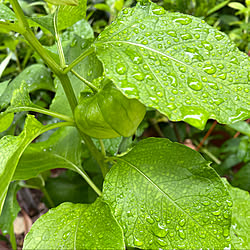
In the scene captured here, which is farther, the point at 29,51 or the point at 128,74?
the point at 29,51

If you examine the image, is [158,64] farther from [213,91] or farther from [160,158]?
[160,158]

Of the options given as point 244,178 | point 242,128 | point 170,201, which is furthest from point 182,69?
point 244,178

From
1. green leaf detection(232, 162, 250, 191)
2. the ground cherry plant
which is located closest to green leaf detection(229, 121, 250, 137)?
green leaf detection(232, 162, 250, 191)

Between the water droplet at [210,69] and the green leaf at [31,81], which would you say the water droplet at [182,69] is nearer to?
the water droplet at [210,69]

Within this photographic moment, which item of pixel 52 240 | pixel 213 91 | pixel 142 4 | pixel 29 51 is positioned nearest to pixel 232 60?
pixel 213 91

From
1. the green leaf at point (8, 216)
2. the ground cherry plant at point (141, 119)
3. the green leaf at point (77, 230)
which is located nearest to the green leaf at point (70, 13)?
the ground cherry plant at point (141, 119)

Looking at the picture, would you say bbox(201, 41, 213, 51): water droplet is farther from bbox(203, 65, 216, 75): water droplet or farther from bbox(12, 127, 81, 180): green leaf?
bbox(12, 127, 81, 180): green leaf
